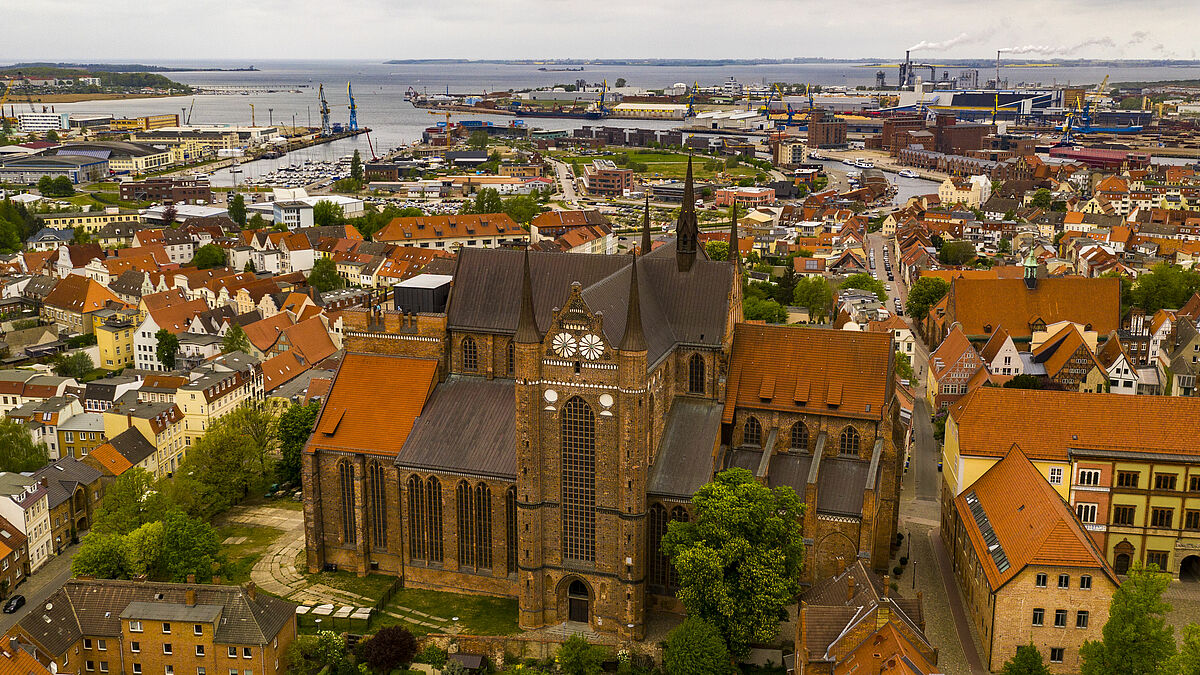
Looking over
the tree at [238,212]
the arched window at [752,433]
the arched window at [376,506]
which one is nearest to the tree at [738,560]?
the arched window at [752,433]

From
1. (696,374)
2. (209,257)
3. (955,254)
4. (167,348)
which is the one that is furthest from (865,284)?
(209,257)

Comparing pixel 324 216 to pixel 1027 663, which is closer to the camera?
pixel 1027 663

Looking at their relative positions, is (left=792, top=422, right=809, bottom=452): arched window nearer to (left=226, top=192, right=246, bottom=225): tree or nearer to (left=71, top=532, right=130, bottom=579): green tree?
(left=71, top=532, right=130, bottom=579): green tree

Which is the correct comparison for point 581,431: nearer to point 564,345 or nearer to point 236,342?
point 564,345

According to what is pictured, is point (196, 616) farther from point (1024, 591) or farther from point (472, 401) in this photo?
point (1024, 591)

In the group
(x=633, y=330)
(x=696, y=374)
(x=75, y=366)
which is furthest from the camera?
(x=75, y=366)
